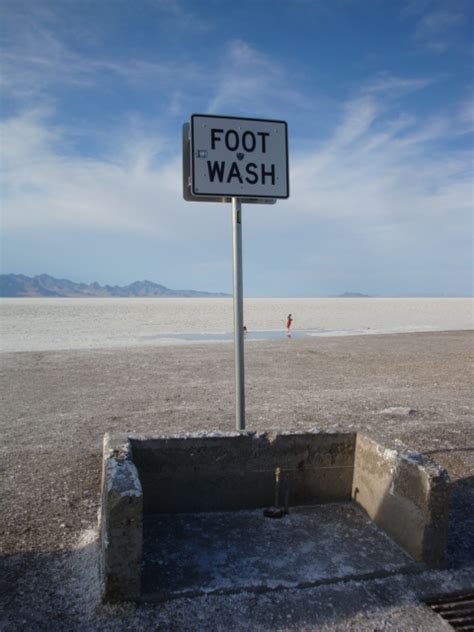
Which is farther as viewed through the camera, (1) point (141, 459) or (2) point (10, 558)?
(1) point (141, 459)

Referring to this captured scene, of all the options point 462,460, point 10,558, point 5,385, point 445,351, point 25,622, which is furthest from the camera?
point 445,351

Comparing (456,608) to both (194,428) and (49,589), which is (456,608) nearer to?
(49,589)

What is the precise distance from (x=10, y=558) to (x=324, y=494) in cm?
222

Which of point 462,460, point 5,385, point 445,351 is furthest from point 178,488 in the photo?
point 445,351

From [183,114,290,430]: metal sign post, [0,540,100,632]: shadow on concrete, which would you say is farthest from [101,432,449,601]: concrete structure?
Answer: [0,540,100,632]: shadow on concrete

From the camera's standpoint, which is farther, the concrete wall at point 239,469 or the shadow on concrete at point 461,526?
the concrete wall at point 239,469

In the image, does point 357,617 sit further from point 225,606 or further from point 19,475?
point 19,475

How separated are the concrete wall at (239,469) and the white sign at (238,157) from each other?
1871 mm

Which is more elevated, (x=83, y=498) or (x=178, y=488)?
(x=178, y=488)

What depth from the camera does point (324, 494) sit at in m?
4.09

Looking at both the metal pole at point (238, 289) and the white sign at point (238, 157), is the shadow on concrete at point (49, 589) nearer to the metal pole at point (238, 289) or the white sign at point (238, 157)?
the metal pole at point (238, 289)

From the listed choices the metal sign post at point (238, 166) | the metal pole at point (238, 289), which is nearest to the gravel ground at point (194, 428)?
the metal pole at point (238, 289)

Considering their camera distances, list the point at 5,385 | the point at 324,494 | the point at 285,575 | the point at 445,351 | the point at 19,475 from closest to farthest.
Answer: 1. the point at 285,575
2. the point at 324,494
3. the point at 19,475
4. the point at 5,385
5. the point at 445,351

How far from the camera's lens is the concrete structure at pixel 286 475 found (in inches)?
130
